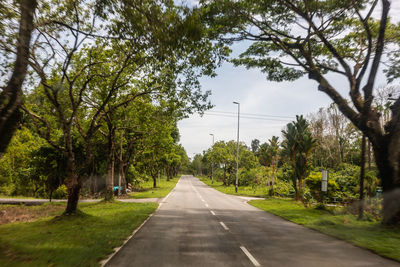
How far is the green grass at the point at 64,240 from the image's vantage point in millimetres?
5840

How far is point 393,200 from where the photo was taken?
34.3 ft

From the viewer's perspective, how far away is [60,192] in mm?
24562

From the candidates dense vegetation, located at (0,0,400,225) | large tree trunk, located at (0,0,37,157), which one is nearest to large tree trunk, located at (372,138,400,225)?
dense vegetation, located at (0,0,400,225)

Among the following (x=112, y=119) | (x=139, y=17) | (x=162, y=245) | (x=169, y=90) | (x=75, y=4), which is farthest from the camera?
(x=112, y=119)

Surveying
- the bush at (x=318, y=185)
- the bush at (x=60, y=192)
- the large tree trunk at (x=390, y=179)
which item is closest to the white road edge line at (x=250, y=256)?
the large tree trunk at (x=390, y=179)

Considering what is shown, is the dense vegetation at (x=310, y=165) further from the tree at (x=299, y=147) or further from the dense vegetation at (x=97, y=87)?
the dense vegetation at (x=97, y=87)

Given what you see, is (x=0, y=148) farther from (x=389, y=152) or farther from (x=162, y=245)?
(x=389, y=152)

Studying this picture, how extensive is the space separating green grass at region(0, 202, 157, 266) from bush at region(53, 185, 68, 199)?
48.5 feet

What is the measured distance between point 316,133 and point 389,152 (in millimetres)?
41216

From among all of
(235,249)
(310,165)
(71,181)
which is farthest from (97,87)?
(310,165)

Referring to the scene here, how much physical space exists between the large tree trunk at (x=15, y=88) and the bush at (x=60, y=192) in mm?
20792

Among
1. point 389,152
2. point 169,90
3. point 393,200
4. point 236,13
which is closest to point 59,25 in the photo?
point 169,90

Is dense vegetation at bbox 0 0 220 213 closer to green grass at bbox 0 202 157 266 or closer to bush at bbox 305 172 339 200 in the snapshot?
green grass at bbox 0 202 157 266

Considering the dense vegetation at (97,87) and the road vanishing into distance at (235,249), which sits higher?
the dense vegetation at (97,87)
